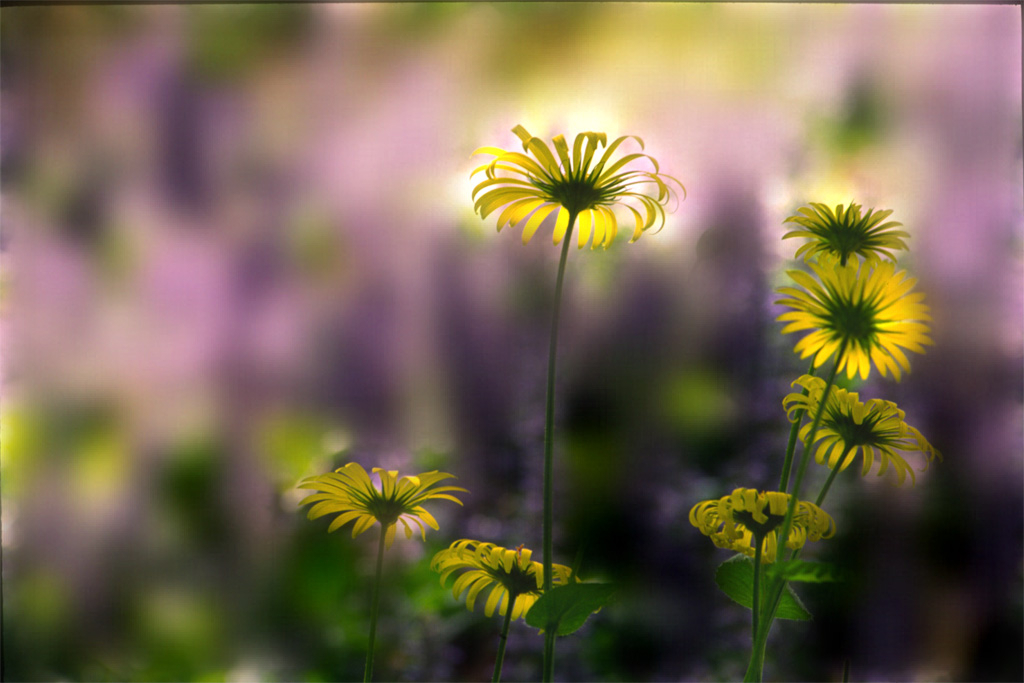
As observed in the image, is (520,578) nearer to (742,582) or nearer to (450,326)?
(742,582)

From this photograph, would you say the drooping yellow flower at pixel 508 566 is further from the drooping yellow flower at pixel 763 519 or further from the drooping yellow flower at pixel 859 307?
the drooping yellow flower at pixel 859 307

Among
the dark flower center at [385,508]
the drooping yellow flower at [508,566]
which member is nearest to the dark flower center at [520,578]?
the drooping yellow flower at [508,566]

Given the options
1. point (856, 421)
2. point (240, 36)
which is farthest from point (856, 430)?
point (240, 36)

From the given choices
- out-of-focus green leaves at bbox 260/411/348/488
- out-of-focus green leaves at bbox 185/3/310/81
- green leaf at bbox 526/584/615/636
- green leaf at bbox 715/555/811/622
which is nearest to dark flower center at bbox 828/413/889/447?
green leaf at bbox 715/555/811/622

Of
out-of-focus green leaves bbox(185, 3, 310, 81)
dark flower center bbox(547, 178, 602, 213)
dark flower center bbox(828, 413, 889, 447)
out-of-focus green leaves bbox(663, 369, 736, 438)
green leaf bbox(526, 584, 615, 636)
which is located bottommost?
green leaf bbox(526, 584, 615, 636)

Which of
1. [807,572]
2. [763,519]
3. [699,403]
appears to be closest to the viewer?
[807,572]

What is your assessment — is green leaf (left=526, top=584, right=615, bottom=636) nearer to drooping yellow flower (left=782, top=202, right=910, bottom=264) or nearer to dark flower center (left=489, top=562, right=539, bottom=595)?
dark flower center (left=489, top=562, right=539, bottom=595)
